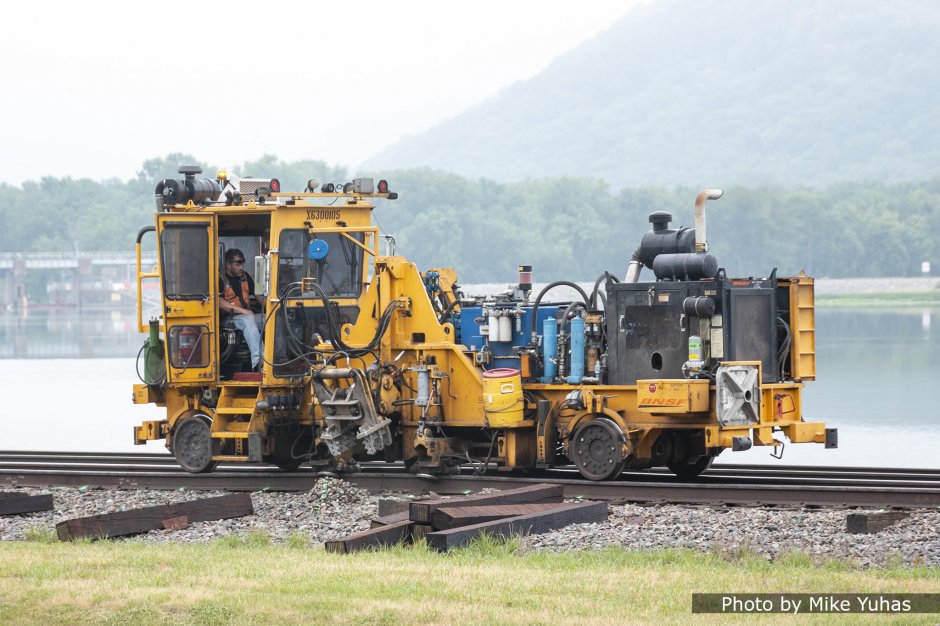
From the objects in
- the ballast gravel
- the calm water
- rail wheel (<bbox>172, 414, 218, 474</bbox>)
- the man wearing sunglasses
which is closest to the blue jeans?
the man wearing sunglasses

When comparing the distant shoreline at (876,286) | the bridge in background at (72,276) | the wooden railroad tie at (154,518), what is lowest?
the wooden railroad tie at (154,518)

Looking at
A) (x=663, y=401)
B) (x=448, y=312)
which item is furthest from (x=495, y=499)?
(x=448, y=312)

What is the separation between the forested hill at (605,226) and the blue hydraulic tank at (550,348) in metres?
59.0

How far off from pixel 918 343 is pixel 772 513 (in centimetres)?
4232

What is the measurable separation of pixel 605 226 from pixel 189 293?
9157 cm

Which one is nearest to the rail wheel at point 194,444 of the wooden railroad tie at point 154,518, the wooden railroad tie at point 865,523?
the wooden railroad tie at point 154,518

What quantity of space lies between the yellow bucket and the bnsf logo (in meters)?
1.42

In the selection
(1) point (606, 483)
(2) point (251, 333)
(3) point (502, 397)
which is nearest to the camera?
(1) point (606, 483)

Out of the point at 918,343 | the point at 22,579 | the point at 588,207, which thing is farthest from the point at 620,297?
the point at 588,207

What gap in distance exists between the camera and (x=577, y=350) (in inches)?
570

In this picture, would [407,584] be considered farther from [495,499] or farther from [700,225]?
[700,225]

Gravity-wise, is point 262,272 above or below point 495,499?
above

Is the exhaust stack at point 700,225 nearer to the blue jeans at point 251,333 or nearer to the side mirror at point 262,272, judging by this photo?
the side mirror at point 262,272

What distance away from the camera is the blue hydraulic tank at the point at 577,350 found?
14.5 metres
